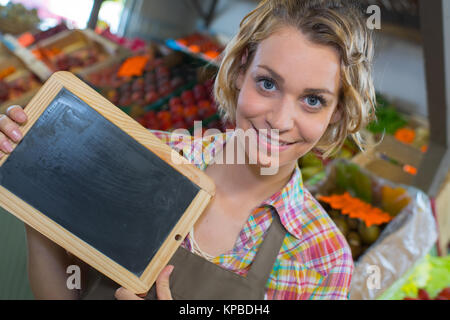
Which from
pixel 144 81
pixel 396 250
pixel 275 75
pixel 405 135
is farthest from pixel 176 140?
pixel 405 135

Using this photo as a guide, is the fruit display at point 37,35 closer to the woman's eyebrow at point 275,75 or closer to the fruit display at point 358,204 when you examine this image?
the fruit display at point 358,204

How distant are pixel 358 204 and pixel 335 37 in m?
1.41

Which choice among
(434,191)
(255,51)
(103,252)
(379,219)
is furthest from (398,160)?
(103,252)

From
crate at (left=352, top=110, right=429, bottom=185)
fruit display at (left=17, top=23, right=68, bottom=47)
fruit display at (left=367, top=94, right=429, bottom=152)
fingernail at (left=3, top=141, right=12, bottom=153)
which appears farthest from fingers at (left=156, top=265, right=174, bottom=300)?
fruit display at (left=17, top=23, right=68, bottom=47)

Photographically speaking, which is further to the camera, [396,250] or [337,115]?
[396,250]

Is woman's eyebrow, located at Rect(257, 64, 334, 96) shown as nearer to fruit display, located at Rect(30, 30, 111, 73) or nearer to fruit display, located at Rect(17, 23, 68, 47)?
fruit display, located at Rect(30, 30, 111, 73)

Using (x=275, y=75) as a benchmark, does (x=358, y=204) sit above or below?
below

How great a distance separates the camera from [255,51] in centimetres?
99

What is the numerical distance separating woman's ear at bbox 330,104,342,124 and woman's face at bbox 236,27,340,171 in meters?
0.04

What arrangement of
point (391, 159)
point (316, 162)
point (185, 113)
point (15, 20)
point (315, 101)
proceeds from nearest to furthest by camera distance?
point (315, 101), point (316, 162), point (391, 159), point (185, 113), point (15, 20)

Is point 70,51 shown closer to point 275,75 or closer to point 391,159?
point 391,159

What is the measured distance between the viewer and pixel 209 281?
3.30ft
